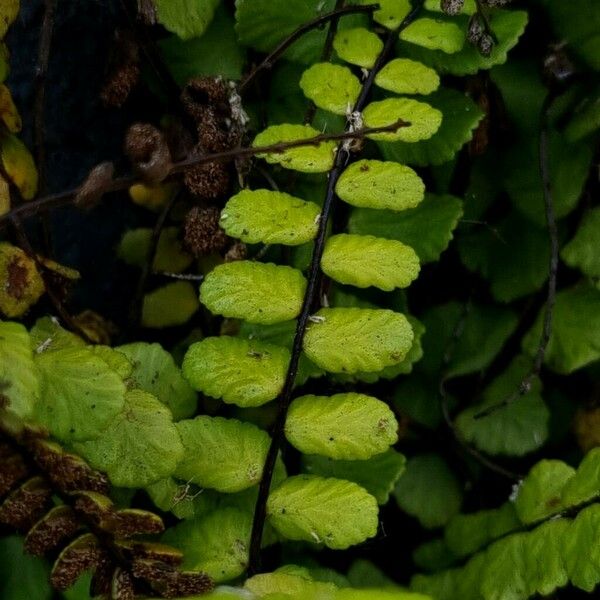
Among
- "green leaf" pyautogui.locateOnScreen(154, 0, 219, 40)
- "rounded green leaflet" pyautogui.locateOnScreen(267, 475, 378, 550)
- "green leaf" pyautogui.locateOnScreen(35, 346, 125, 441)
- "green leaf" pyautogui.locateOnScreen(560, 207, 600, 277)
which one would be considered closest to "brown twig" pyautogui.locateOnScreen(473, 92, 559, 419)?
"green leaf" pyautogui.locateOnScreen(560, 207, 600, 277)

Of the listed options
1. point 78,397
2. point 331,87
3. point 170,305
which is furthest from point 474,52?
point 78,397

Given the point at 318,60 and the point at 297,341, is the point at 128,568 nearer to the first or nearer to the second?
the point at 297,341

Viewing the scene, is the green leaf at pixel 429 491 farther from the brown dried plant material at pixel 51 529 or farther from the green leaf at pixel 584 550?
the brown dried plant material at pixel 51 529

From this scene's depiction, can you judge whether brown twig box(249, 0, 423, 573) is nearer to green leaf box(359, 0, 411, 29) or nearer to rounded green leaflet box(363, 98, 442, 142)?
rounded green leaflet box(363, 98, 442, 142)

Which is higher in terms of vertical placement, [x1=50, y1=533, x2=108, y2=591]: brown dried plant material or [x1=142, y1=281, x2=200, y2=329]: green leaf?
[x1=142, y1=281, x2=200, y2=329]: green leaf

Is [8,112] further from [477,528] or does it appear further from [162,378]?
[477,528]

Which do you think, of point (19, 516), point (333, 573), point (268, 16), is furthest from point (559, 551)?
point (268, 16)
